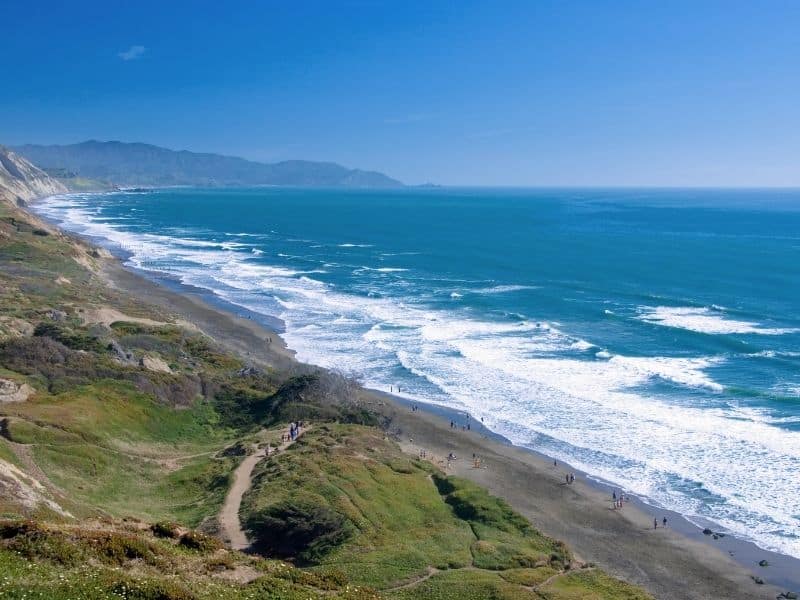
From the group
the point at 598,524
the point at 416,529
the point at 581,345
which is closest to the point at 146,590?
the point at 416,529

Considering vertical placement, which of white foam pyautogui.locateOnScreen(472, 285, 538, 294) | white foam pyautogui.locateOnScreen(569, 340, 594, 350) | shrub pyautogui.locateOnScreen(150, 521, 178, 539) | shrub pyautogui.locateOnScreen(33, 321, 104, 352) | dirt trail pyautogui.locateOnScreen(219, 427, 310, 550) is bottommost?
dirt trail pyautogui.locateOnScreen(219, 427, 310, 550)

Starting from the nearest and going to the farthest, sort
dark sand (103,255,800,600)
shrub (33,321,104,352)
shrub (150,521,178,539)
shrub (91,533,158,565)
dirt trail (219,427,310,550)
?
1. shrub (91,533,158,565)
2. shrub (150,521,178,539)
3. dirt trail (219,427,310,550)
4. dark sand (103,255,800,600)
5. shrub (33,321,104,352)

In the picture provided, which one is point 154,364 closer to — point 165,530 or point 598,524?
point 165,530

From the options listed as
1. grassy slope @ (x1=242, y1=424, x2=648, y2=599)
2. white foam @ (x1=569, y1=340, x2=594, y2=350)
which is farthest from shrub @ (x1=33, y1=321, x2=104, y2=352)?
white foam @ (x1=569, y1=340, x2=594, y2=350)

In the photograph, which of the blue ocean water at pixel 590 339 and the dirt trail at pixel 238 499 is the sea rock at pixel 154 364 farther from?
the blue ocean water at pixel 590 339

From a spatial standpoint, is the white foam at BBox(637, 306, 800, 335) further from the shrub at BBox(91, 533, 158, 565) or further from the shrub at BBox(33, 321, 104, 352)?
the shrub at BBox(91, 533, 158, 565)

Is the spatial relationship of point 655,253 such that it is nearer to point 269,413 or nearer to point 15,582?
point 269,413

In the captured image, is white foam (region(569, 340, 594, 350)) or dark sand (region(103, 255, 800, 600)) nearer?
dark sand (region(103, 255, 800, 600))
